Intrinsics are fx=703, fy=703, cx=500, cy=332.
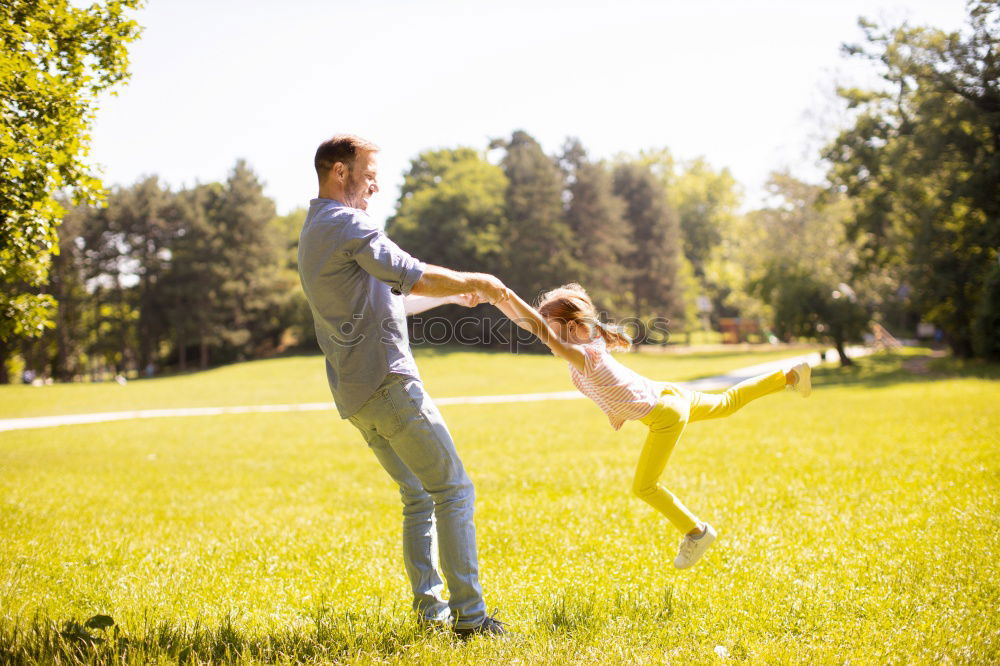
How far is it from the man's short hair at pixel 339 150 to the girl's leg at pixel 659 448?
2332mm

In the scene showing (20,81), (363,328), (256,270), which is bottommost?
(363,328)

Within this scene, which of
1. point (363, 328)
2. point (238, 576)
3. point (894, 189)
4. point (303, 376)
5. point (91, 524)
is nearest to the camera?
point (363, 328)

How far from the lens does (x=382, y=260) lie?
3.40 meters

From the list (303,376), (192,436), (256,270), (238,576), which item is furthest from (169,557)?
(256,270)

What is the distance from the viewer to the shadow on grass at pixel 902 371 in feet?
73.1

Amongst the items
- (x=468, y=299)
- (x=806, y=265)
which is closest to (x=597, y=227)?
(x=806, y=265)

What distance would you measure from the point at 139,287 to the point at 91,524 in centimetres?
4937

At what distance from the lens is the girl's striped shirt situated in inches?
165

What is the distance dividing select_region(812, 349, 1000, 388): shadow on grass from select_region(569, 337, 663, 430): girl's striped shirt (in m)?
19.8

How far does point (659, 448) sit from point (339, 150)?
2588mm

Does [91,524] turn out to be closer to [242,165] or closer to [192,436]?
[192,436]

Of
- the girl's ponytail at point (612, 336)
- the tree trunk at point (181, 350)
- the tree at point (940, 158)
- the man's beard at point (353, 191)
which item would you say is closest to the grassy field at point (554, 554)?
the girl's ponytail at point (612, 336)

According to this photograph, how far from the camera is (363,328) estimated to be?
3588mm

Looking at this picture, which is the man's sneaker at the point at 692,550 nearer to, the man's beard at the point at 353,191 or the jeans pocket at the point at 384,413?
the jeans pocket at the point at 384,413
